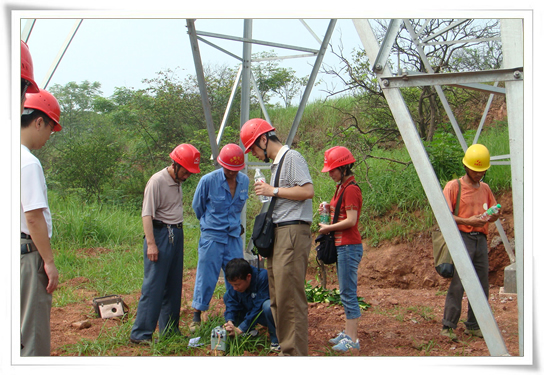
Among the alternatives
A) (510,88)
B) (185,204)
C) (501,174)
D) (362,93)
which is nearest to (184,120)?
(185,204)

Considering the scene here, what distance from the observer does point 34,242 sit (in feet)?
8.62

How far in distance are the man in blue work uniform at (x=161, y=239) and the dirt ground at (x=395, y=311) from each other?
0.32m

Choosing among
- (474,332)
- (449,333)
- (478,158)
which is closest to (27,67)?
(478,158)

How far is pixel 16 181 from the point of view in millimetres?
2535

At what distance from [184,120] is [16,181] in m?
12.7

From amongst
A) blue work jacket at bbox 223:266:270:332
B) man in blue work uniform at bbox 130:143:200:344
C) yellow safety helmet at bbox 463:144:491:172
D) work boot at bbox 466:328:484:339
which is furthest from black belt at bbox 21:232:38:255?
work boot at bbox 466:328:484:339

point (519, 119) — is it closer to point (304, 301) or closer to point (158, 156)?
point (304, 301)

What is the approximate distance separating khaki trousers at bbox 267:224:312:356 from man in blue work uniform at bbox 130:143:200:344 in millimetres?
1256

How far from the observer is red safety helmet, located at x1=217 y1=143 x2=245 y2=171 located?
15.4 ft

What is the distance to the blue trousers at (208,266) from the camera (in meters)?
4.69

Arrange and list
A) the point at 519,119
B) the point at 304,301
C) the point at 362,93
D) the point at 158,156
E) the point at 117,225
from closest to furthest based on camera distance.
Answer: the point at 519,119, the point at 304,301, the point at 117,225, the point at 362,93, the point at 158,156

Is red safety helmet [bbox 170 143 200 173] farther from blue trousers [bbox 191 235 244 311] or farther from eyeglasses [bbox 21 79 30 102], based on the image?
eyeglasses [bbox 21 79 30 102]

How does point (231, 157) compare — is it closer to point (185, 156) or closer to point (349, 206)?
point (185, 156)

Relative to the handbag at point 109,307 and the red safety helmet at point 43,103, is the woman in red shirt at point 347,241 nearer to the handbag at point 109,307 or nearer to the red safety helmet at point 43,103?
the red safety helmet at point 43,103
